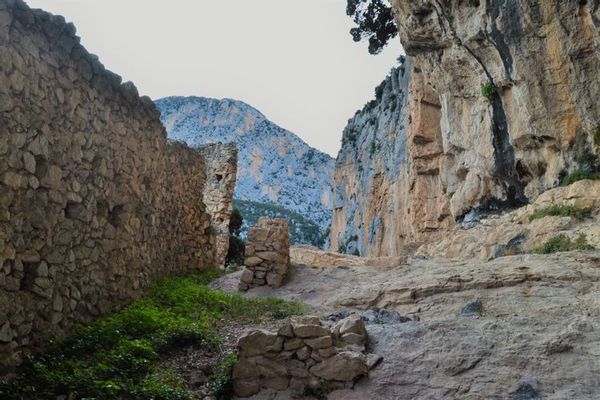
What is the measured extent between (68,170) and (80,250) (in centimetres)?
101

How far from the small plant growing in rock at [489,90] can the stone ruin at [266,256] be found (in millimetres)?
10205

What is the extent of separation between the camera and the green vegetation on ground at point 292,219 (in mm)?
70312

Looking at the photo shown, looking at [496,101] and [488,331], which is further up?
[496,101]

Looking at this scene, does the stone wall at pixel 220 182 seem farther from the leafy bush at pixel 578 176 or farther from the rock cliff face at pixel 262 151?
the rock cliff face at pixel 262 151

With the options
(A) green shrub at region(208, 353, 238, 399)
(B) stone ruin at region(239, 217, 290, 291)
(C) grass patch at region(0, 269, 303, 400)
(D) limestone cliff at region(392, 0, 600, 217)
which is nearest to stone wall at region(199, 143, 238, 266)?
(B) stone ruin at region(239, 217, 290, 291)

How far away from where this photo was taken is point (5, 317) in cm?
475

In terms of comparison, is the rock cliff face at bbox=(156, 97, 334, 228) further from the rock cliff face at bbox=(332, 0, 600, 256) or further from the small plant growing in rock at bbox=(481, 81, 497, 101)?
the small plant growing in rock at bbox=(481, 81, 497, 101)

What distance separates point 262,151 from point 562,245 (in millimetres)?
76541

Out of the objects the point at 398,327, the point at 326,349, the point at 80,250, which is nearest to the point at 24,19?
the point at 80,250

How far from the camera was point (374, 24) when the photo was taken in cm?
3134

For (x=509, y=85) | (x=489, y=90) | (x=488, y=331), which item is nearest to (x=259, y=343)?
(x=488, y=331)

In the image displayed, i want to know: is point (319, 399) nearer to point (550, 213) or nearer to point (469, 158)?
point (550, 213)

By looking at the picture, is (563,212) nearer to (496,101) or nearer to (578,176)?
(578,176)

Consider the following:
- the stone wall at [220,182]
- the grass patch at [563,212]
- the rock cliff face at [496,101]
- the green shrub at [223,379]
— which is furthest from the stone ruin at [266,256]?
the rock cliff face at [496,101]
